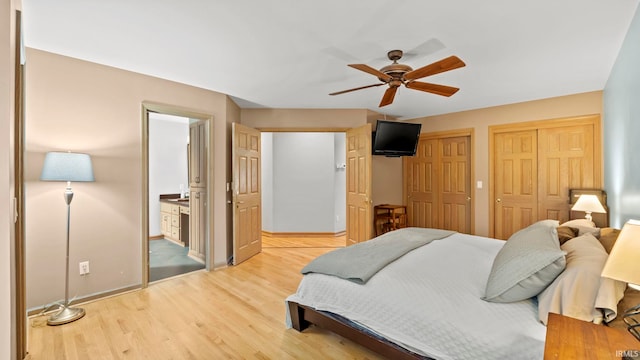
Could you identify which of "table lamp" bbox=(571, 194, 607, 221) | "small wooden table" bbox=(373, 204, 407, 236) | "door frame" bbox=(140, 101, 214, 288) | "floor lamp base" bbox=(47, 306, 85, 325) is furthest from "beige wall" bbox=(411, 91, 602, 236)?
"floor lamp base" bbox=(47, 306, 85, 325)

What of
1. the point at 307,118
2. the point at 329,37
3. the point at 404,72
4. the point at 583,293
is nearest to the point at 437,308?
the point at 583,293

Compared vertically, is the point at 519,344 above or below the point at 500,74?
below

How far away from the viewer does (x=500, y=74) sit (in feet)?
10.4

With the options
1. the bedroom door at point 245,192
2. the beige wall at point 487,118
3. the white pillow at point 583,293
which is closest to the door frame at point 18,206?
the bedroom door at point 245,192

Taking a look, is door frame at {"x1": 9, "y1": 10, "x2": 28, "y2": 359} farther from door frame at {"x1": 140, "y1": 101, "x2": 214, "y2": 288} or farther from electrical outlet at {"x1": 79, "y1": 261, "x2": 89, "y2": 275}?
door frame at {"x1": 140, "y1": 101, "x2": 214, "y2": 288}

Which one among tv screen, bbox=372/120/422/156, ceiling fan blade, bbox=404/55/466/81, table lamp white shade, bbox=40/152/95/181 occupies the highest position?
ceiling fan blade, bbox=404/55/466/81

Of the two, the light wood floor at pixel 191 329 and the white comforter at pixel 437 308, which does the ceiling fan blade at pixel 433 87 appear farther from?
the light wood floor at pixel 191 329

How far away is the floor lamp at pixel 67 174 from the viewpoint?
2373mm

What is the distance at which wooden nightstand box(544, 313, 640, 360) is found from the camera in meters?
0.96

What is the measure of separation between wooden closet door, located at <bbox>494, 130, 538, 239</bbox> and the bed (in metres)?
2.48

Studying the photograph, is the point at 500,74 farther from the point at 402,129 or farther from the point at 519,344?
the point at 519,344

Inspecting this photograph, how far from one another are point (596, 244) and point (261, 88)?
3389 millimetres

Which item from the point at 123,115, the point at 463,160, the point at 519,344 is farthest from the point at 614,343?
the point at 463,160

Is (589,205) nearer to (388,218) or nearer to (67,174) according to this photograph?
(388,218)
